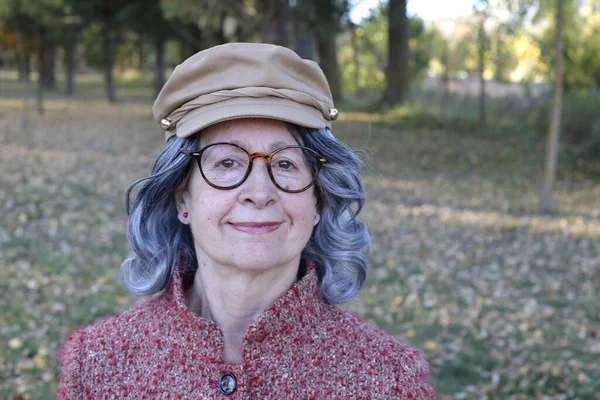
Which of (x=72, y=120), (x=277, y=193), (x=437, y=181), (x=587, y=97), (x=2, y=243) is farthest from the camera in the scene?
(x=72, y=120)

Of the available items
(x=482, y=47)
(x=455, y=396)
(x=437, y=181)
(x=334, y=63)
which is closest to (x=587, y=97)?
(x=437, y=181)

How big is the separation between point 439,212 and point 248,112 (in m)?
8.71

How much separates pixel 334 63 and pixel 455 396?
22.5m

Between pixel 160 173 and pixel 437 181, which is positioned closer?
pixel 160 173

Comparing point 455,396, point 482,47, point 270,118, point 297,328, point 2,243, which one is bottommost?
point 455,396

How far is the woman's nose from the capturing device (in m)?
1.80

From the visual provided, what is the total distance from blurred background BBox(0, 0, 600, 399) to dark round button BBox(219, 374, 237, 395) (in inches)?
33.0

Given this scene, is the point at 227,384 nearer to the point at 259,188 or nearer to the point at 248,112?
the point at 259,188

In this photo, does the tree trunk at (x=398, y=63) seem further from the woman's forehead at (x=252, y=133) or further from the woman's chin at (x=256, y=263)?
the woman's chin at (x=256, y=263)

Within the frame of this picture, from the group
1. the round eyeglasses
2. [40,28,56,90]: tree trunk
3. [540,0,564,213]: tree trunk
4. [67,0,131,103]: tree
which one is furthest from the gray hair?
[40,28,56,90]: tree trunk

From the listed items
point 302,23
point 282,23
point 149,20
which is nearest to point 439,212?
point 282,23

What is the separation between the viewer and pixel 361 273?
83.7 inches

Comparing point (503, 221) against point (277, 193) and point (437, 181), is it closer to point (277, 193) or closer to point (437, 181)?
point (437, 181)

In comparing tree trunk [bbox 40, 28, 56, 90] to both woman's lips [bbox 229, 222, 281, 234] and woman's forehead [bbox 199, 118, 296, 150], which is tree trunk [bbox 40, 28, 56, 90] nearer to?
woman's forehead [bbox 199, 118, 296, 150]
